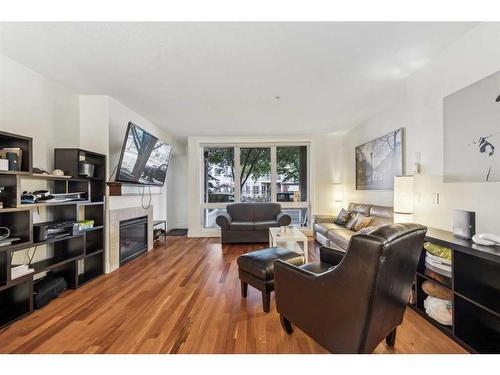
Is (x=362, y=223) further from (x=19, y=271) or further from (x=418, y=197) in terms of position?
(x=19, y=271)

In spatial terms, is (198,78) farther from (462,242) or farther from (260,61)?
(462,242)

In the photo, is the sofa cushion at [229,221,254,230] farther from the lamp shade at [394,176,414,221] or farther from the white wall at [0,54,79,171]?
the white wall at [0,54,79,171]

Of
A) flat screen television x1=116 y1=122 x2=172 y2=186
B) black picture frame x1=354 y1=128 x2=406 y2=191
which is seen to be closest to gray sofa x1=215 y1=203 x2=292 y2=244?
flat screen television x1=116 y1=122 x2=172 y2=186

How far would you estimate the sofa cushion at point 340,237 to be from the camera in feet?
10.3

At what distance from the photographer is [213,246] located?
4543 mm

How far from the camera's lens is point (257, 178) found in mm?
5695

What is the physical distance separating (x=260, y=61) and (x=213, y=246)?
3.51 m

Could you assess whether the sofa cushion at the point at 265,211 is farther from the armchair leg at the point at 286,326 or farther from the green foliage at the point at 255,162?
the armchair leg at the point at 286,326

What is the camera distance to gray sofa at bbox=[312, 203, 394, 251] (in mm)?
3342

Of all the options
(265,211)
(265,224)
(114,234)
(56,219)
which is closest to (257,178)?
(265,211)

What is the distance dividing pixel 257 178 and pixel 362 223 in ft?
9.17

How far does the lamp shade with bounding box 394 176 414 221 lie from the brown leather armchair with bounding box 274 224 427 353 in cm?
127

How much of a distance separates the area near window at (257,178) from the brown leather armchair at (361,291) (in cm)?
420
